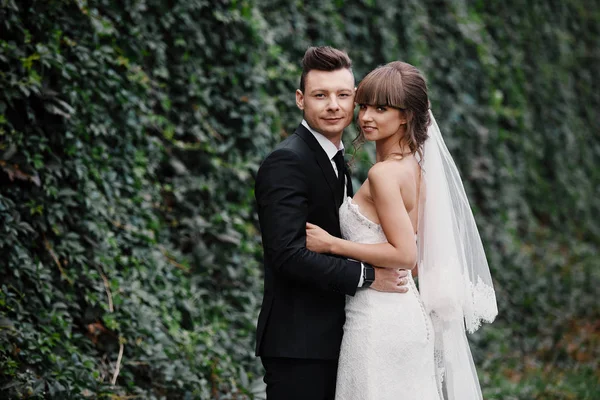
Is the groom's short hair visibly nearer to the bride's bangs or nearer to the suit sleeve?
the bride's bangs

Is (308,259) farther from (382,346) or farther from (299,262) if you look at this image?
(382,346)

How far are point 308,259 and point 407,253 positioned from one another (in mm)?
398

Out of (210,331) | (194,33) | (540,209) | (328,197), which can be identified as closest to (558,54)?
(540,209)

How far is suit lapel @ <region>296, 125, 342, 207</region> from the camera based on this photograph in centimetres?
301

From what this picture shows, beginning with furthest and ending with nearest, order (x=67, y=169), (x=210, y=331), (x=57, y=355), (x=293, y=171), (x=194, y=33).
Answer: (x=194, y=33), (x=210, y=331), (x=67, y=169), (x=57, y=355), (x=293, y=171)

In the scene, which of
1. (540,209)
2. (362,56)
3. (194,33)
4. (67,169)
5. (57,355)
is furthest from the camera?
(540,209)

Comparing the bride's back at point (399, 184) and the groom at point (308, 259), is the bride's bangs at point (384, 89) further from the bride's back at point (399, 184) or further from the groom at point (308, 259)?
the bride's back at point (399, 184)

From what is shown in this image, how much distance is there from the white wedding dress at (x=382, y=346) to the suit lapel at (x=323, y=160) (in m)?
0.11

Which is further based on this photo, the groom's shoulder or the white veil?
the white veil

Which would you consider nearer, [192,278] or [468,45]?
[192,278]

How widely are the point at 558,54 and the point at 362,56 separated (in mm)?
3914

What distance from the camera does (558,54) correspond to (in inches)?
367

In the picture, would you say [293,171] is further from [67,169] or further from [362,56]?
[362,56]

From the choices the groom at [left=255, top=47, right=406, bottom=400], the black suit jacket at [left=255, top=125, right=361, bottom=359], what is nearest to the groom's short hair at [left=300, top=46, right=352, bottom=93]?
the groom at [left=255, top=47, right=406, bottom=400]
